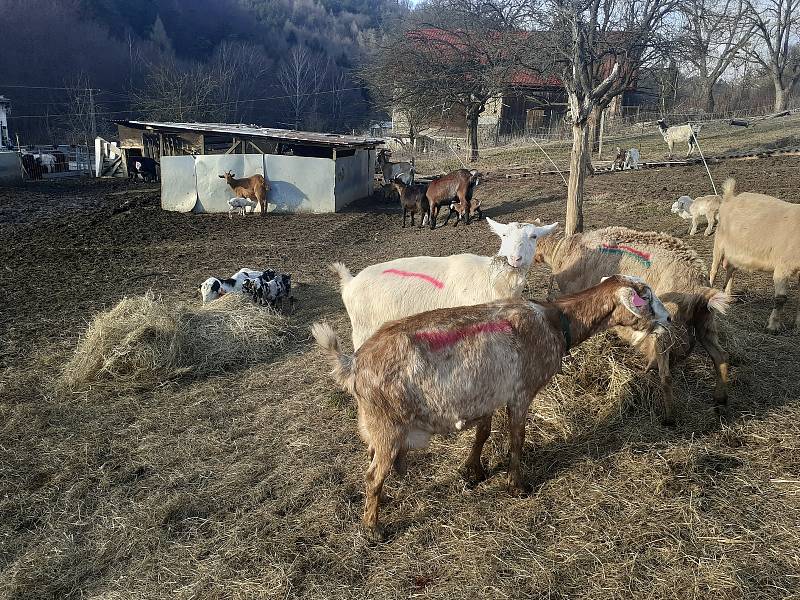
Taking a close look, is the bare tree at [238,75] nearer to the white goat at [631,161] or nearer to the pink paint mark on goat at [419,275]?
the white goat at [631,161]

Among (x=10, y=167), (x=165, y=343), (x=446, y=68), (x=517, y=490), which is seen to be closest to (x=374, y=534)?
(x=517, y=490)

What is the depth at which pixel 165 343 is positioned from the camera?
6.17 m

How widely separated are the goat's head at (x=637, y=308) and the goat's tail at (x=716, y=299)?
739 mm

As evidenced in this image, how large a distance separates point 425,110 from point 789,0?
81.8 ft

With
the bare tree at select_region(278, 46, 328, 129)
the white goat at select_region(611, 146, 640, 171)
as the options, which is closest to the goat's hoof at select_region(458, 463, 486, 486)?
the white goat at select_region(611, 146, 640, 171)

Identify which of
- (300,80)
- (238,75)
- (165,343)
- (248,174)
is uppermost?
(238,75)

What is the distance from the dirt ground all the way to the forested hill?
4280 cm

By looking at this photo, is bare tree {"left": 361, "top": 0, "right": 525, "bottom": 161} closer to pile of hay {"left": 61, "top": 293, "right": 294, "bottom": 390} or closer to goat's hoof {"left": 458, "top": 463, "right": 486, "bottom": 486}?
pile of hay {"left": 61, "top": 293, "right": 294, "bottom": 390}

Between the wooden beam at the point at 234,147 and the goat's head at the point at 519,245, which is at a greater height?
the wooden beam at the point at 234,147

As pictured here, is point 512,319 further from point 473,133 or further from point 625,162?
point 473,133

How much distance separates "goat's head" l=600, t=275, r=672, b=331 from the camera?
3857 mm

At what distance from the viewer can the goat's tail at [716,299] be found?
A: 4.44m

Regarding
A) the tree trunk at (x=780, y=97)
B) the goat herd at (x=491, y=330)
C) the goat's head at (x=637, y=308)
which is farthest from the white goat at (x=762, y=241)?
the tree trunk at (x=780, y=97)

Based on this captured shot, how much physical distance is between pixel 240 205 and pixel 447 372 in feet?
48.0
